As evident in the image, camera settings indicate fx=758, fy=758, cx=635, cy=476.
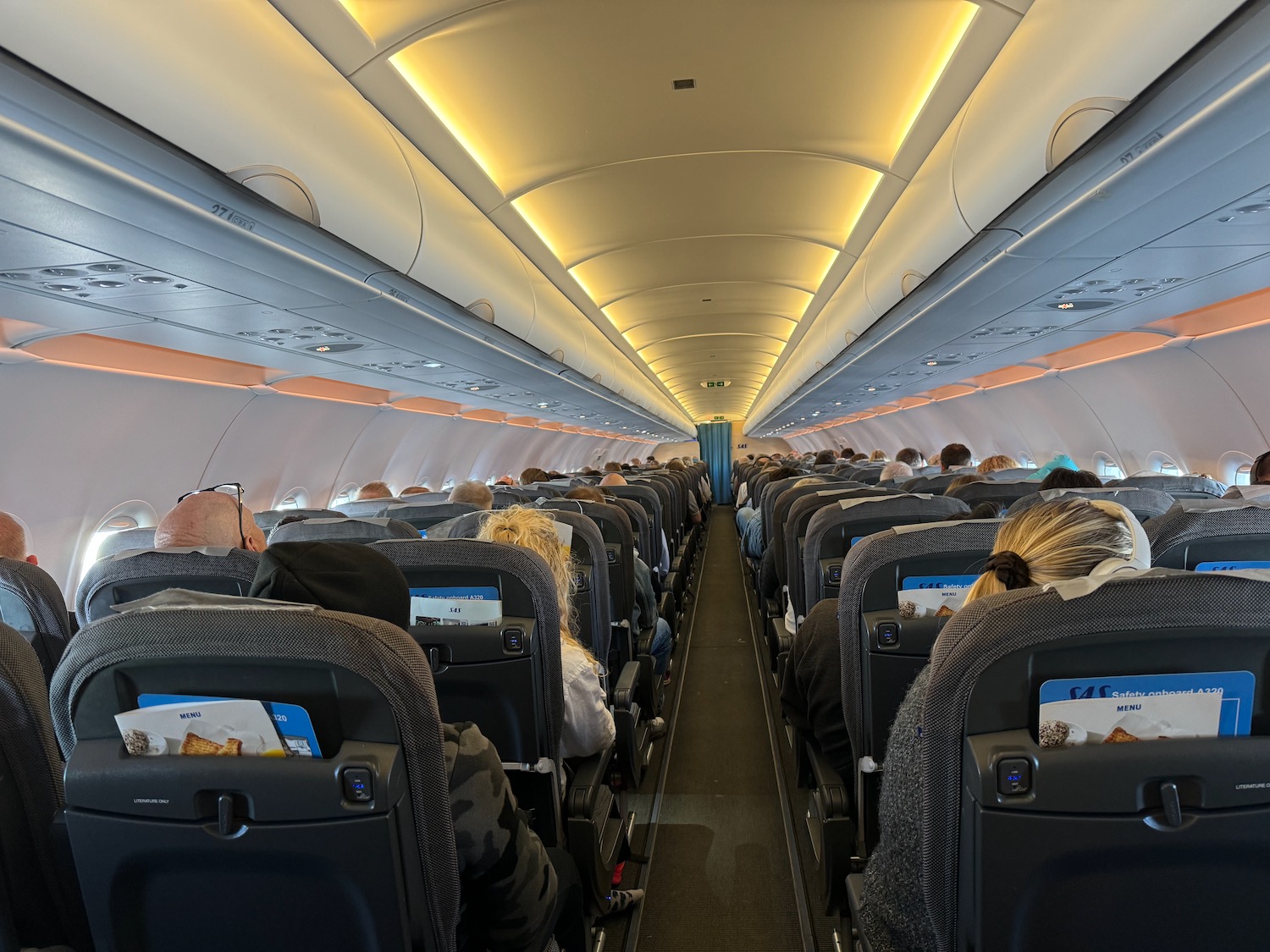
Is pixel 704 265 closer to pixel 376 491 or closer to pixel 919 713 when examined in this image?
pixel 376 491

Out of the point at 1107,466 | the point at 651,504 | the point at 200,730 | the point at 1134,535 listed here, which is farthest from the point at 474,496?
the point at 1107,466

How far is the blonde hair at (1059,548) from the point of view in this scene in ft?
5.73

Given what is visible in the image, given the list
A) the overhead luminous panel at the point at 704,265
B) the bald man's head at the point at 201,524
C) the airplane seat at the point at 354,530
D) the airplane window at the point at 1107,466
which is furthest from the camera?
the airplane window at the point at 1107,466

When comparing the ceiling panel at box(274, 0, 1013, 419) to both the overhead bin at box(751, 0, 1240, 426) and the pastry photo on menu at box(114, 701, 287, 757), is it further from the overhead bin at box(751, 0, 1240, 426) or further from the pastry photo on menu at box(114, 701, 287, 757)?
the pastry photo on menu at box(114, 701, 287, 757)

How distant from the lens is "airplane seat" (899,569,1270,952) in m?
1.27

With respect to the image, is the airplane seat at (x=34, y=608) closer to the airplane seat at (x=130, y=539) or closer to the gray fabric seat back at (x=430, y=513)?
the gray fabric seat back at (x=430, y=513)

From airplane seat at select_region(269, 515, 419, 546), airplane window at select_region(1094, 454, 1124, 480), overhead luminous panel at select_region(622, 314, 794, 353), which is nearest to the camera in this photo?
airplane seat at select_region(269, 515, 419, 546)

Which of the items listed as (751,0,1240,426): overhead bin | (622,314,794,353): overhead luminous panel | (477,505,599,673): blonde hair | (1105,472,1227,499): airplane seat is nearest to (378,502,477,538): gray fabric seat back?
(477,505,599,673): blonde hair

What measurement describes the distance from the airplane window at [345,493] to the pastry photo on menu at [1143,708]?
12246 millimetres

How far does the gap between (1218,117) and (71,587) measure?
8.49 meters

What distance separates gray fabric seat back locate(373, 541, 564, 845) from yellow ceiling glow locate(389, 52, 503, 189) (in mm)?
2450

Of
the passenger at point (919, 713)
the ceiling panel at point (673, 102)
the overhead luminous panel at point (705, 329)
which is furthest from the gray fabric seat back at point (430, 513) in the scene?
the overhead luminous panel at point (705, 329)

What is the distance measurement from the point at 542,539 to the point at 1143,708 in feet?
7.50

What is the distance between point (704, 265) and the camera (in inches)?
319
